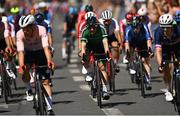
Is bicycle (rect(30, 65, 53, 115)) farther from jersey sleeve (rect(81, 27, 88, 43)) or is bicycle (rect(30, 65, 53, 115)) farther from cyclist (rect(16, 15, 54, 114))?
jersey sleeve (rect(81, 27, 88, 43))

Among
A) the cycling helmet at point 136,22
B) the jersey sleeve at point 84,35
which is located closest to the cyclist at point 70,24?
the cycling helmet at point 136,22

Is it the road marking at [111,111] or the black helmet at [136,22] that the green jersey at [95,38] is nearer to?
the black helmet at [136,22]

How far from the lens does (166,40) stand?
49.5ft

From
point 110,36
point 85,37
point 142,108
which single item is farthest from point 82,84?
point 142,108

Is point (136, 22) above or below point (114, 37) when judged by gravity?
above

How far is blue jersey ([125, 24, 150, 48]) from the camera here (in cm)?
1780

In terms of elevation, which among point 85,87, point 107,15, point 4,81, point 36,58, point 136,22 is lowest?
point 85,87

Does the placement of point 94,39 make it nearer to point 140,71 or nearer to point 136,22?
point 140,71

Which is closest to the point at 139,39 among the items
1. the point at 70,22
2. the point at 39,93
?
the point at 39,93

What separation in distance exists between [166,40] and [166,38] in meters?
0.05

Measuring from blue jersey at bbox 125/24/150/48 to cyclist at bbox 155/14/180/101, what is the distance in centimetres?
243

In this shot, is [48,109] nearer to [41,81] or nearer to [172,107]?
[41,81]

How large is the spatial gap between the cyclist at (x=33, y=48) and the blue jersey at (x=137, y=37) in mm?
4266

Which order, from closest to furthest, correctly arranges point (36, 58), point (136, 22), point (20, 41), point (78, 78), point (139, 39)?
point (20, 41)
point (36, 58)
point (136, 22)
point (139, 39)
point (78, 78)
